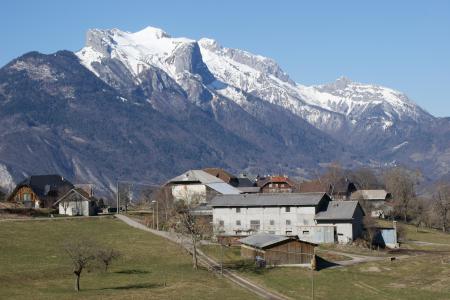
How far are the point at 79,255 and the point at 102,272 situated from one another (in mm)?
8847

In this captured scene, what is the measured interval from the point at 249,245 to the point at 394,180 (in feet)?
289

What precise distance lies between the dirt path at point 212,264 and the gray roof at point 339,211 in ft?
72.1

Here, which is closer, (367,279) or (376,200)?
(367,279)

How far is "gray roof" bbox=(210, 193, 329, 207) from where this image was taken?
121 meters

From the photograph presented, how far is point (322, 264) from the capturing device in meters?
96.5

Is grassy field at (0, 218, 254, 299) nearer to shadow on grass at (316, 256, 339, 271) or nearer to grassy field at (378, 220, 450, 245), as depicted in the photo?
shadow on grass at (316, 256, 339, 271)

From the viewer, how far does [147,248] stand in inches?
4013

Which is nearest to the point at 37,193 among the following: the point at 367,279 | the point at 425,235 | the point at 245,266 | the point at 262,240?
the point at 262,240

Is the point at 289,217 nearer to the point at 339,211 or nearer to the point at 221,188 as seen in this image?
the point at 339,211

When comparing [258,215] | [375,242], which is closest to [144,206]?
[258,215]

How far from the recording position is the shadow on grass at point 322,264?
94.4 metres

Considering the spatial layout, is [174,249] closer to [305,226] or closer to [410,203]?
[305,226]

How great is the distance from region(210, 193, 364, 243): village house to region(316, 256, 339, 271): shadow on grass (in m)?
16.5

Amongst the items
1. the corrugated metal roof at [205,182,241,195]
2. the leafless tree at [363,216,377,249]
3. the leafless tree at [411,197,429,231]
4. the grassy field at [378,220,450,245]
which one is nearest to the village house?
the leafless tree at [363,216,377,249]
